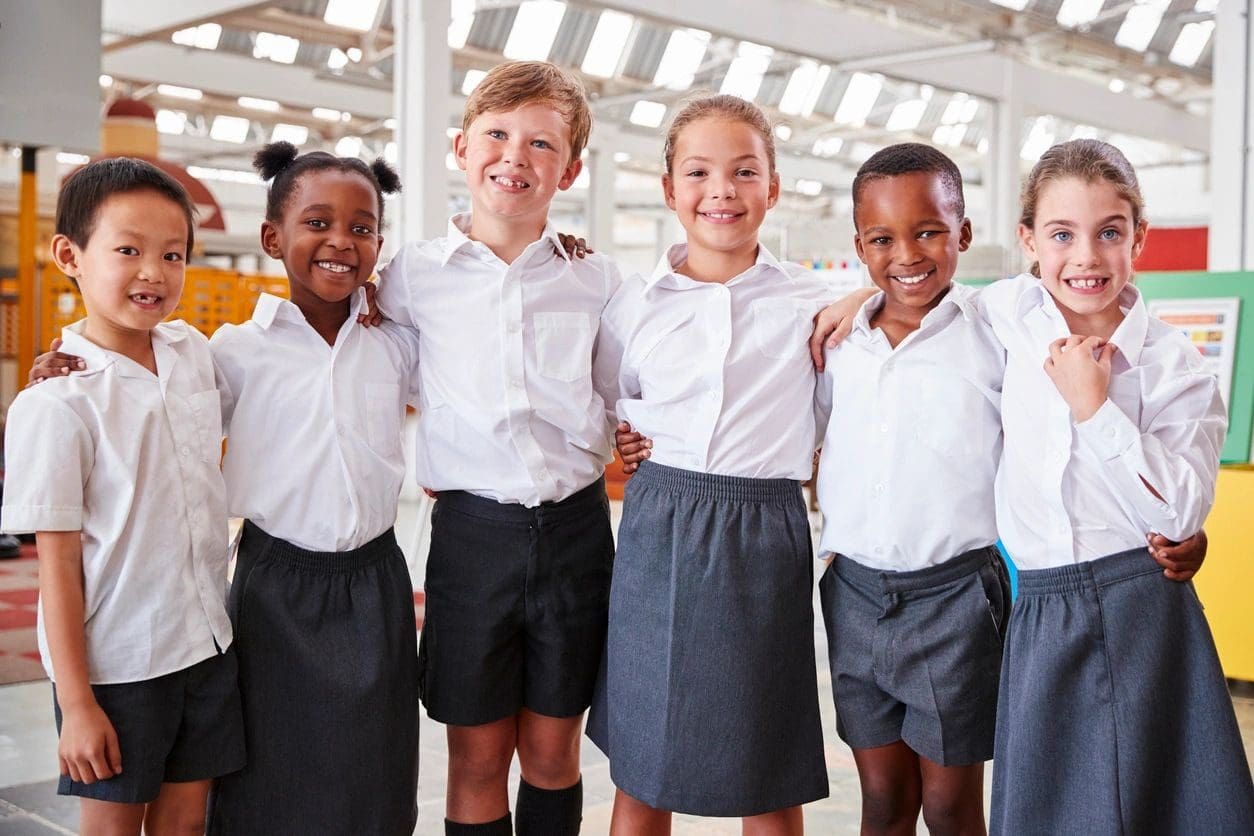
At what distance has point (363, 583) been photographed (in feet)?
6.39

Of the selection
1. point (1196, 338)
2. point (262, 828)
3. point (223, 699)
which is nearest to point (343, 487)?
point (223, 699)

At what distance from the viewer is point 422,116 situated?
7.36 metres

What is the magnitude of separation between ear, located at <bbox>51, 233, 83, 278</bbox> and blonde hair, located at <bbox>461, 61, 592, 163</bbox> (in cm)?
65

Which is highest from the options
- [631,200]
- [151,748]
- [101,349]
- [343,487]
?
[631,200]

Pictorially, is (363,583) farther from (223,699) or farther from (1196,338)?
(1196,338)

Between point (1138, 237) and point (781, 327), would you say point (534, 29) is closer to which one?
point (781, 327)

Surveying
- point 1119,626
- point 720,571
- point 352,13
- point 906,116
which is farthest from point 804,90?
point 1119,626

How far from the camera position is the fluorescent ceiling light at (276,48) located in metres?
11.9

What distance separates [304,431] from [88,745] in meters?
0.54

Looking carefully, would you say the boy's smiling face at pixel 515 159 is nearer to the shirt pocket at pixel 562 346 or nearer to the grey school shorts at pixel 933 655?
the shirt pocket at pixel 562 346

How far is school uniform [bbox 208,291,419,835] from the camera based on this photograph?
1.90m

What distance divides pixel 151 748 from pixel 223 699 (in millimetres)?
124

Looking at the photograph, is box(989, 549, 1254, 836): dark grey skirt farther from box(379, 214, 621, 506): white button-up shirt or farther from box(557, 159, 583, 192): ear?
box(557, 159, 583, 192): ear

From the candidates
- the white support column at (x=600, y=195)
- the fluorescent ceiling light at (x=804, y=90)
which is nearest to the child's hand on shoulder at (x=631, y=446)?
the white support column at (x=600, y=195)
